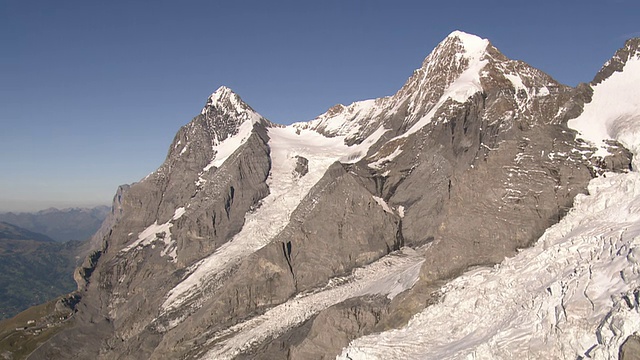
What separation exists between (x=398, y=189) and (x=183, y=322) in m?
52.4

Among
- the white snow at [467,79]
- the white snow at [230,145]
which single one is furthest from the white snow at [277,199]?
the white snow at [467,79]

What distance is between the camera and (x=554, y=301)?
3819 cm

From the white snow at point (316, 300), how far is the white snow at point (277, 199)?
2685 centimetres

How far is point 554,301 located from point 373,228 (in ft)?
222

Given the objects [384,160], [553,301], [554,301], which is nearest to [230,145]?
[384,160]

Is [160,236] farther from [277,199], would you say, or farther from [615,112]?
[615,112]

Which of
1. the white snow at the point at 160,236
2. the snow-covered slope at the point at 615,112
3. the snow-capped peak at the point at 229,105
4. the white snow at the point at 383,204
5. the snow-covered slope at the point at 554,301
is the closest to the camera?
the snow-covered slope at the point at 554,301

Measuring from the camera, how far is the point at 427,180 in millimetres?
108562

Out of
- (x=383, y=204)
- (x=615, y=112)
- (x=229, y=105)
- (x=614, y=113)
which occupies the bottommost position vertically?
(x=383, y=204)

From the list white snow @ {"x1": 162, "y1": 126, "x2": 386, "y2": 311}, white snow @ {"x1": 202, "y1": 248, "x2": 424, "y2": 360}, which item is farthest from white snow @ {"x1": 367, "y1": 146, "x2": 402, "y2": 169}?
white snow @ {"x1": 202, "y1": 248, "x2": 424, "y2": 360}

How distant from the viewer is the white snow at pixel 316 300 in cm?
7912

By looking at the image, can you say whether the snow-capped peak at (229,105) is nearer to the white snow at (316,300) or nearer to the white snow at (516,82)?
the white snow at (516,82)

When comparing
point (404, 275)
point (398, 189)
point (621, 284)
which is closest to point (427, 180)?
point (398, 189)

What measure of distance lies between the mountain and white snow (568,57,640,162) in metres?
0.59
